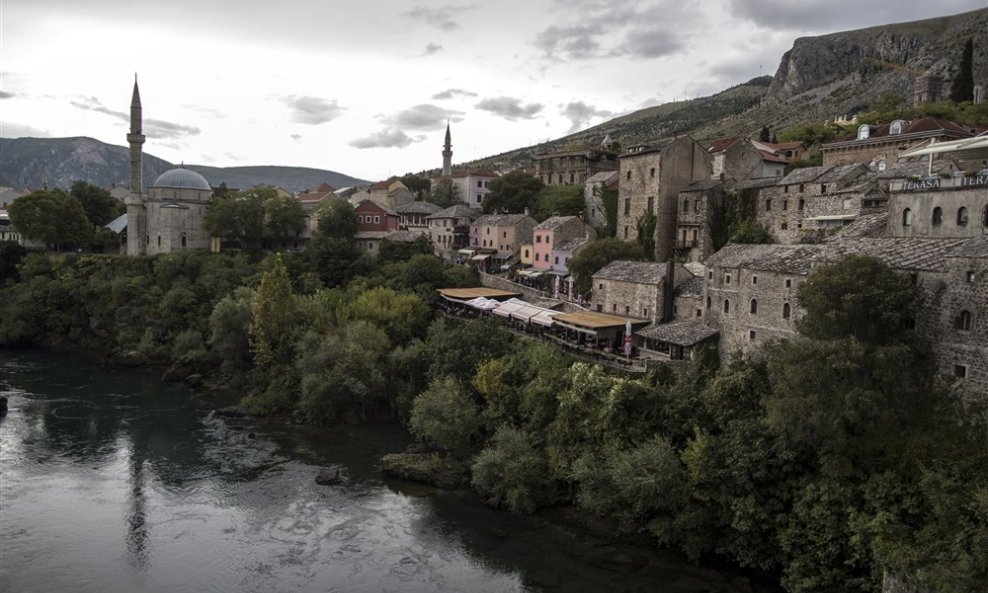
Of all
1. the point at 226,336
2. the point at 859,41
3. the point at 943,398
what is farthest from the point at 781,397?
the point at 859,41

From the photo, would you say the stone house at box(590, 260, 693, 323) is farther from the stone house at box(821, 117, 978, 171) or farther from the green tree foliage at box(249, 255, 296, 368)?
the green tree foliage at box(249, 255, 296, 368)

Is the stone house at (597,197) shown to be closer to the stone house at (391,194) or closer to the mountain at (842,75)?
the stone house at (391,194)

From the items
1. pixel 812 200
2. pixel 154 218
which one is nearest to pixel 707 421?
pixel 812 200

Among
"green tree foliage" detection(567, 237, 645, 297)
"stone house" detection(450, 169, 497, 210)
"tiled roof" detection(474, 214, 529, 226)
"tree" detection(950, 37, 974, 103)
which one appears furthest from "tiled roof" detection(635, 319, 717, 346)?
"tree" detection(950, 37, 974, 103)

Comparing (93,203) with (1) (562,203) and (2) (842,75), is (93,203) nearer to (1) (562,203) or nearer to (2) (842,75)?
(1) (562,203)

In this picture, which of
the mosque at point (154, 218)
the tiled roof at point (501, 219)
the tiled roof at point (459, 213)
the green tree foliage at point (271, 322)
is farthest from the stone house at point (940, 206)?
the mosque at point (154, 218)

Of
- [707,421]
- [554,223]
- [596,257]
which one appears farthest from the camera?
[554,223]
